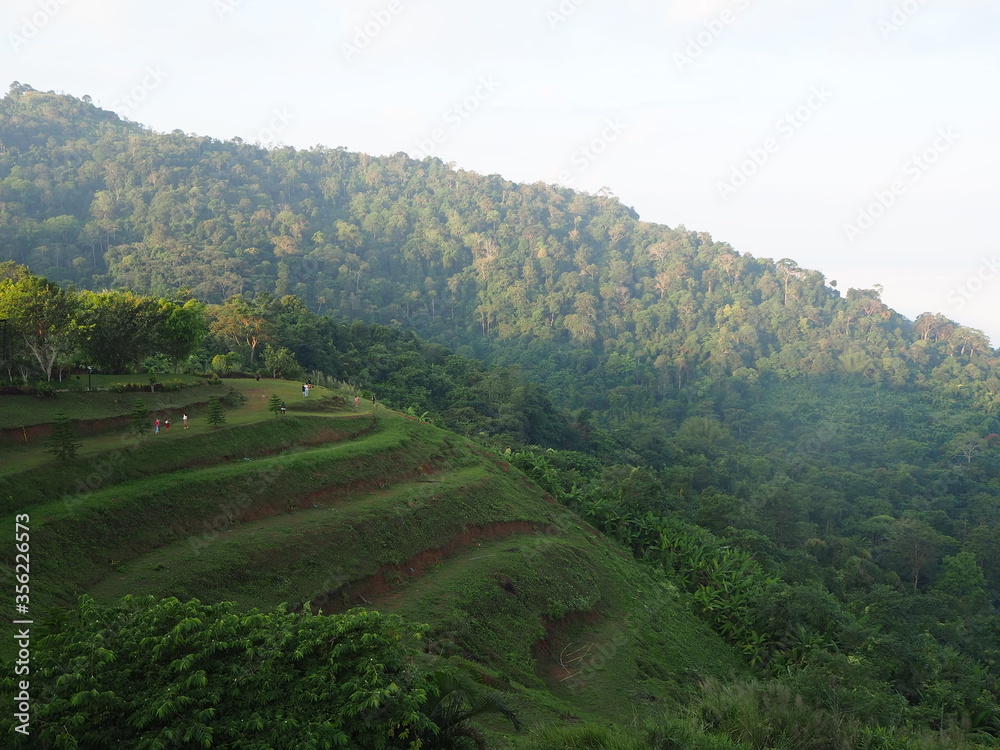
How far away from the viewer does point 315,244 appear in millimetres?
93688

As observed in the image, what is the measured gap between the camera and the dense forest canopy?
79.3ft

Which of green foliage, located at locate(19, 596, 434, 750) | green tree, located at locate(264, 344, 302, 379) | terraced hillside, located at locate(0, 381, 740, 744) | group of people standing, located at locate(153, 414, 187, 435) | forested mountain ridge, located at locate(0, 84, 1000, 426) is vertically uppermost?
forested mountain ridge, located at locate(0, 84, 1000, 426)

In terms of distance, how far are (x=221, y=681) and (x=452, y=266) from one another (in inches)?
3878

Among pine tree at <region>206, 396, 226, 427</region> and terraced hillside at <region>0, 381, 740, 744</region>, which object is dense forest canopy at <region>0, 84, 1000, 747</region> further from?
pine tree at <region>206, 396, 226, 427</region>

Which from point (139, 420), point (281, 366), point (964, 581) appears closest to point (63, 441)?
point (139, 420)

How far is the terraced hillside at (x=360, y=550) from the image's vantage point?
13148 millimetres

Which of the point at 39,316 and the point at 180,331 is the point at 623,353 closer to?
the point at 180,331

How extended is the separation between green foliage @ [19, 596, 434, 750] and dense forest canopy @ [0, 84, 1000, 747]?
9454mm

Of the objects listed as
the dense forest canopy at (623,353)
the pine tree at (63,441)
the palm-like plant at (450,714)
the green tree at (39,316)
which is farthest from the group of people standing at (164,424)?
the palm-like plant at (450,714)

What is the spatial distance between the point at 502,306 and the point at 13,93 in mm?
95125

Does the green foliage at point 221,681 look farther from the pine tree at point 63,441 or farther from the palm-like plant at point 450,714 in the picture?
the pine tree at point 63,441

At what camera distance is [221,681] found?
7.59m

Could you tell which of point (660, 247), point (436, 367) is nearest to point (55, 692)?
point (436, 367)

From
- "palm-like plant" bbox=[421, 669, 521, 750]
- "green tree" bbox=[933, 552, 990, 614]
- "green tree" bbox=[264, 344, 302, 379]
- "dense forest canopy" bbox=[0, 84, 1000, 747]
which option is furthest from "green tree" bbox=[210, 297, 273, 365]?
"green tree" bbox=[933, 552, 990, 614]
